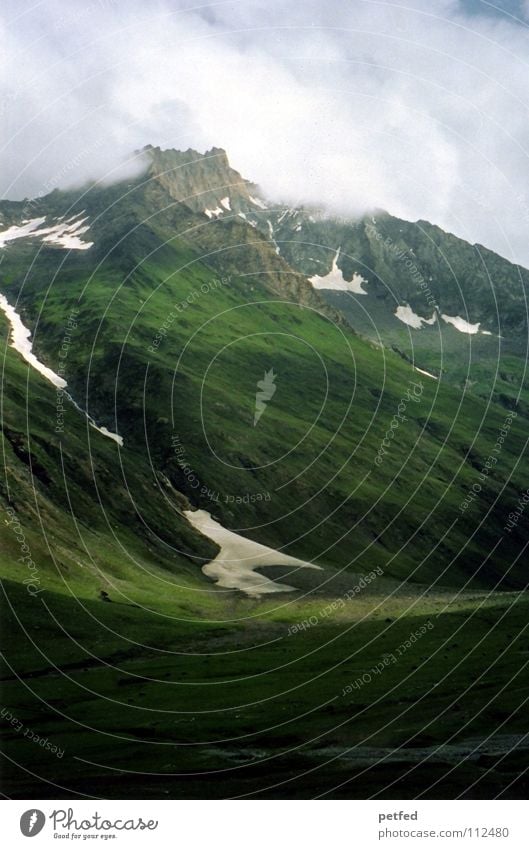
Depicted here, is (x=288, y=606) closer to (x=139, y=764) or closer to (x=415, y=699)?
(x=415, y=699)

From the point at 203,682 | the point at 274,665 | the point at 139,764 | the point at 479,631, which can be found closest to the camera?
the point at 139,764

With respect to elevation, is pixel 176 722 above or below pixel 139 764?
above

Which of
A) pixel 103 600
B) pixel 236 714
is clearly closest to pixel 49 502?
pixel 103 600

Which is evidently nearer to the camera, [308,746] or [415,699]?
[308,746]
